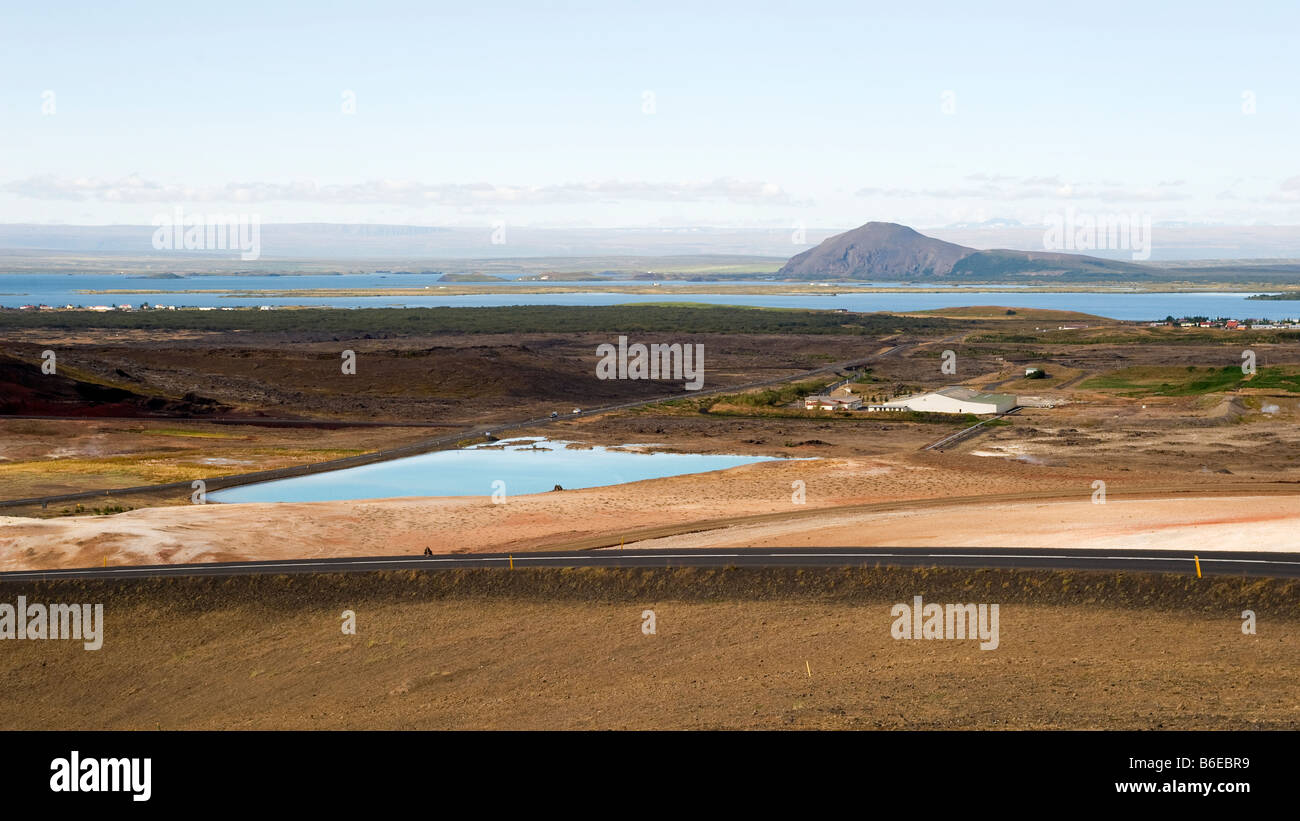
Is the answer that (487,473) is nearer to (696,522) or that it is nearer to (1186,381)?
(696,522)

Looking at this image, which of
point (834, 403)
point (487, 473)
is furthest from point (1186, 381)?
point (487, 473)

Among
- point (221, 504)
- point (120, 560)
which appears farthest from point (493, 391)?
point (120, 560)

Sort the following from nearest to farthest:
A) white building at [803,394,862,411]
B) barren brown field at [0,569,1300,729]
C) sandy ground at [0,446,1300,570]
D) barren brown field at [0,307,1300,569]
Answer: barren brown field at [0,569,1300,729] → sandy ground at [0,446,1300,570] → barren brown field at [0,307,1300,569] → white building at [803,394,862,411]

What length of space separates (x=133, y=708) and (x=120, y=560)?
1640 centimetres

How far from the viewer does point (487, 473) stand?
308ft

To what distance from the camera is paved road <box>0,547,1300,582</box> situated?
51.5 meters

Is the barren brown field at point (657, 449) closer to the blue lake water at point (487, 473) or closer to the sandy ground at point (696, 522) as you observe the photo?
the sandy ground at point (696, 522)

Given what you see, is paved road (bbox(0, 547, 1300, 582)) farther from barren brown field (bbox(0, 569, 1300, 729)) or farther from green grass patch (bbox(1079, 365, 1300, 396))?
green grass patch (bbox(1079, 365, 1300, 396))

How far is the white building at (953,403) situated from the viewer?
4870 inches

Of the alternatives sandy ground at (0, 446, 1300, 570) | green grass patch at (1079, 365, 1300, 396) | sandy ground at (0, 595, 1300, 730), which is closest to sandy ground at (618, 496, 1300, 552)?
sandy ground at (0, 446, 1300, 570)

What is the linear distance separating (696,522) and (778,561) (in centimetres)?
1589

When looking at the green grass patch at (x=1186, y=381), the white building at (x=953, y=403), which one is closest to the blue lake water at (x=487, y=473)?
the white building at (x=953, y=403)

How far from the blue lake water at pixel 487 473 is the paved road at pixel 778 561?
26.6 meters

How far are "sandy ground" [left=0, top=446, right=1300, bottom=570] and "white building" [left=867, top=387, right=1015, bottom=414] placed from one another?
3733cm
